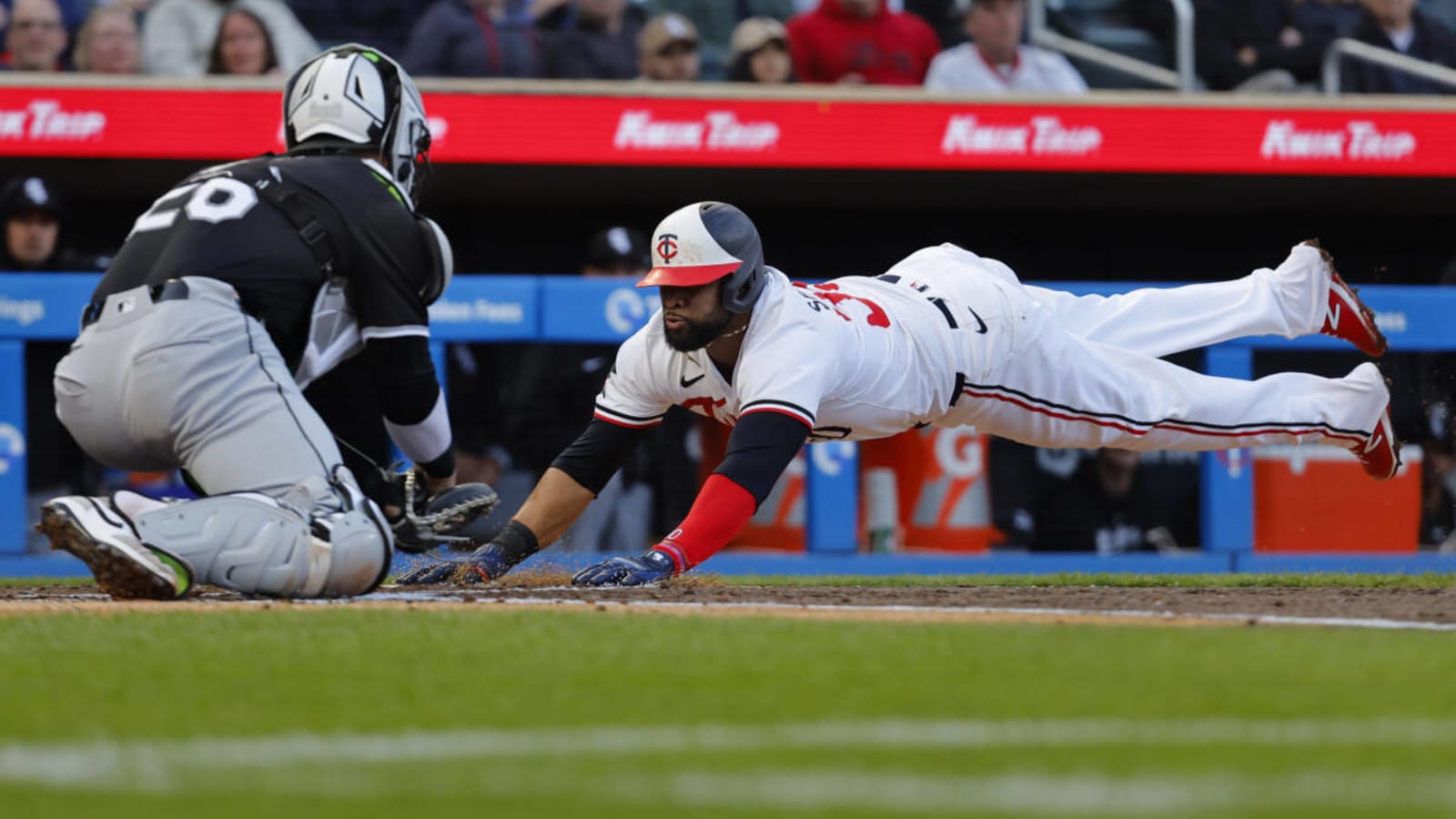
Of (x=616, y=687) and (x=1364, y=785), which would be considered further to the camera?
(x=616, y=687)

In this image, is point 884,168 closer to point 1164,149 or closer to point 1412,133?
point 1164,149

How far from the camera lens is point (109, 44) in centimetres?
984

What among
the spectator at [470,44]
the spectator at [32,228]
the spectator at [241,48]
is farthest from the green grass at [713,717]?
the spectator at [470,44]

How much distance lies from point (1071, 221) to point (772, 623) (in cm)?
837

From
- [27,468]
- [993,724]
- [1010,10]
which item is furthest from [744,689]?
[1010,10]

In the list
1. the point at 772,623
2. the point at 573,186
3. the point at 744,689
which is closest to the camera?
the point at 744,689

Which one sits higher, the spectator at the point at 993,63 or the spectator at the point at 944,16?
the spectator at the point at 944,16

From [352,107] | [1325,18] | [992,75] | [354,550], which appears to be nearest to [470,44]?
[992,75]

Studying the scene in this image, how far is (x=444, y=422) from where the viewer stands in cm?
559

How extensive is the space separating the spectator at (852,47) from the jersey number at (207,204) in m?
5.66

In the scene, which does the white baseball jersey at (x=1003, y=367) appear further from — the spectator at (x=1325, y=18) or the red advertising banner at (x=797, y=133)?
the spectator at (x=1325, y=18)

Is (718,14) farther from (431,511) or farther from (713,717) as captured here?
(713,717)

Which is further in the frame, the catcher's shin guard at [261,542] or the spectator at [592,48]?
the spectator at [592,48]

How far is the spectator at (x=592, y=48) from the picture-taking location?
1041 cm
